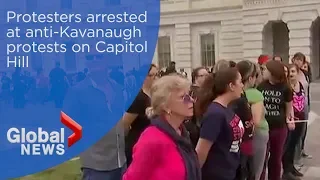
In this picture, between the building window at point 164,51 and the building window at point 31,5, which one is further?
the building window at point 164,51

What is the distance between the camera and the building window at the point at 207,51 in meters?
36.2

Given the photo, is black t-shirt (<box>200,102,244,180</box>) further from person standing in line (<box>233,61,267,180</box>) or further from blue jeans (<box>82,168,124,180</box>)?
blue jeans (<box>82,168,124,180</box>)

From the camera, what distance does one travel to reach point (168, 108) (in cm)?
348

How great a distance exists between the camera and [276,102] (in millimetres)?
7344

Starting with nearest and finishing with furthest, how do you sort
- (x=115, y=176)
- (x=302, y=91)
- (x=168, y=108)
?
(x=168, y=108) < (x=115, y=176) < (x=302, y=91)

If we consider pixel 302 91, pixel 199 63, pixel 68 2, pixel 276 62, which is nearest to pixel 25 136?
pixel 68 2

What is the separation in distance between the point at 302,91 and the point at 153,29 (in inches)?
212

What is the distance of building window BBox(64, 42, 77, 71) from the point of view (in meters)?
3.87

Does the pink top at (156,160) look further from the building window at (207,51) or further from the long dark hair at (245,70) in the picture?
the building window at (207,51)

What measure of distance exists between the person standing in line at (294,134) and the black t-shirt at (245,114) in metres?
2.98

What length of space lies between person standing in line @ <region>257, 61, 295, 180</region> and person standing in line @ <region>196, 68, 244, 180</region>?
2.43 meters

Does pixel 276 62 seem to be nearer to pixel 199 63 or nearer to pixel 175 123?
pixel 175 123

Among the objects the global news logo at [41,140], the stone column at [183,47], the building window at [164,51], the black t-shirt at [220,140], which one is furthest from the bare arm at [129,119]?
the building window at [164,51]

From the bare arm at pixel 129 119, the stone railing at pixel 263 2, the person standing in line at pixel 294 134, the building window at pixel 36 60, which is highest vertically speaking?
the stone railing at pixel 263 2
